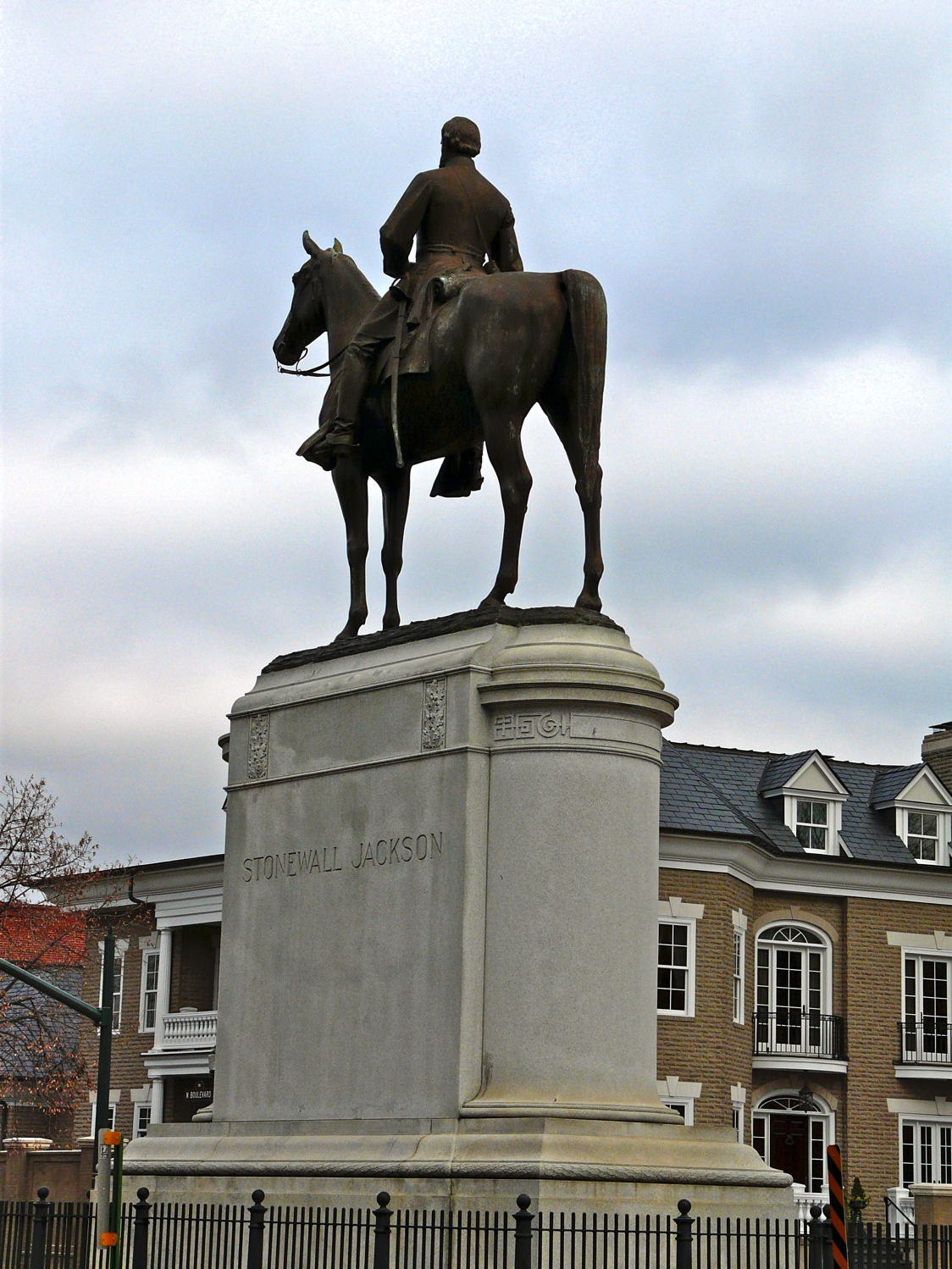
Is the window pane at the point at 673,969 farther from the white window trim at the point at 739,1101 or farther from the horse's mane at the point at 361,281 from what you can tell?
the horse's mane at the point at 361,281

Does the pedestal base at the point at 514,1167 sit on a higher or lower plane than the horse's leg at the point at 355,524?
lower

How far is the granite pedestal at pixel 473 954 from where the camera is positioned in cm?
1376

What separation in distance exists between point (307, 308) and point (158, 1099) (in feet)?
127

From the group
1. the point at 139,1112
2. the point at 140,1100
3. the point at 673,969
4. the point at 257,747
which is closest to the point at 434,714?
the point at 257,747

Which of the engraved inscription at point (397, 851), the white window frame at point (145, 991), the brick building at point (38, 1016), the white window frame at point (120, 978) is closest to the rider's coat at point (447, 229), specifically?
the engraved inscription at point (397, 851)

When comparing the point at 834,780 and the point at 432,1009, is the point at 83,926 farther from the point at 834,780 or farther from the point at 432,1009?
the point at 432,1009

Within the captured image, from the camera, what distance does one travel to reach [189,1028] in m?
52.1

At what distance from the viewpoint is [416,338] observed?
16.4 meters

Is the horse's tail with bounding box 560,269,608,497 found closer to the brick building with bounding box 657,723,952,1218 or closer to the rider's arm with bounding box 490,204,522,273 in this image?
the rider's arm with bounding box 490,204,522,273

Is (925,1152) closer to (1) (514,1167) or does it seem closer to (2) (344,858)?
(2) (344,858)

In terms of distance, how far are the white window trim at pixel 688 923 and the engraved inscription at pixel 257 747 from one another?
28.0 m

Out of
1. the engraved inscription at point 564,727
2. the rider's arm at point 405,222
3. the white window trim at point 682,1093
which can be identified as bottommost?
the white window trim at point 682,1093

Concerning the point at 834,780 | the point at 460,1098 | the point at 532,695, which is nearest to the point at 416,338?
the point at 532,695

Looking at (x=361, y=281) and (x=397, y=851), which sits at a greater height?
(x=361, y=281)
